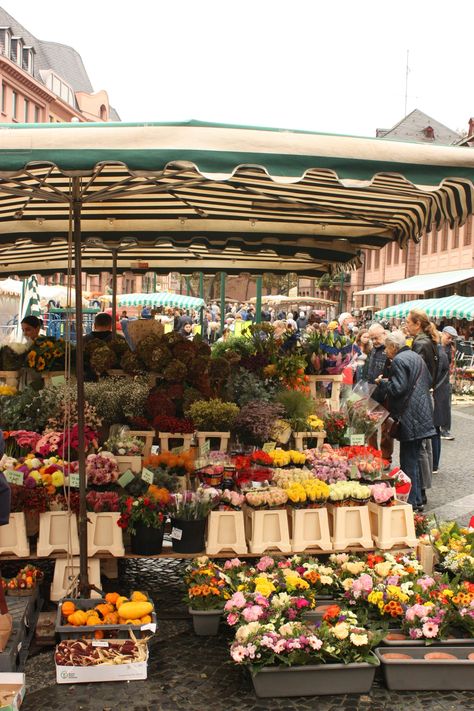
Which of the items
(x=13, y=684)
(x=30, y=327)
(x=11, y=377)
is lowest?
(x=13, y=684)

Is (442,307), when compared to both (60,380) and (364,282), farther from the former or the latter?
(364,282)

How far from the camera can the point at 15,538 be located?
478 cm

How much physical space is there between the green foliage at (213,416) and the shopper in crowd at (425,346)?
224 cm

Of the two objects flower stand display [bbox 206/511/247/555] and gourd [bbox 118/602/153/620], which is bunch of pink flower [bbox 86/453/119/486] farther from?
gourd [bbox 118/602/153/620]

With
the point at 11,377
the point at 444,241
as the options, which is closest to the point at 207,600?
the point at 11,377

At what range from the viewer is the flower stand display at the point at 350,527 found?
199 inches

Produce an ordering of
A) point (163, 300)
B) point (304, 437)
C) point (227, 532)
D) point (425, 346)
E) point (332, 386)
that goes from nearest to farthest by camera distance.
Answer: point (227, 532) → point (304, 437) → point (332, 386) → point (425, 346) → point (163, 300)

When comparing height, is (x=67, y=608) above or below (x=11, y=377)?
below

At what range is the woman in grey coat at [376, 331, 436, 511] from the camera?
7.11 m

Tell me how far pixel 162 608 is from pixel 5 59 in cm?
4943

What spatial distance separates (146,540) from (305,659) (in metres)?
1.35

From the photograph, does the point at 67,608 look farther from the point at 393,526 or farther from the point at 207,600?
the point at 393,526

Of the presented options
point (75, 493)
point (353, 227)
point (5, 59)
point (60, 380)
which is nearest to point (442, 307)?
point (353, 227)

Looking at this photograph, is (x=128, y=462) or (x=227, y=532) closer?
(x=227, y=532)
